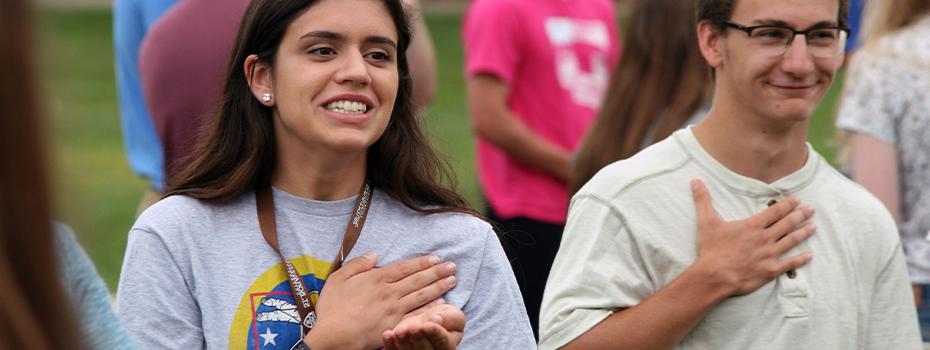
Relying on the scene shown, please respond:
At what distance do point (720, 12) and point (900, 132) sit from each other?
111 cm

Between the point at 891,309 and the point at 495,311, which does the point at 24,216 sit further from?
the point at 891,309

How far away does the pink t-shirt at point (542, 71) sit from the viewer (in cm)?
599

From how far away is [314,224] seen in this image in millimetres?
3129

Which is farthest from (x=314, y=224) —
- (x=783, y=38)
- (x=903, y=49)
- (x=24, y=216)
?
(x=903, y=49)

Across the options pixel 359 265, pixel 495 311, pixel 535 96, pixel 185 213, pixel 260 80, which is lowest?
pixel 535 96

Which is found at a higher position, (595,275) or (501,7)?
(501,7)

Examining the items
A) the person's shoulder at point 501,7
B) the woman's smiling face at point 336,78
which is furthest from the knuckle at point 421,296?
the person's shoulder at point 501,7

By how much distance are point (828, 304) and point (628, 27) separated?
2.19 metres

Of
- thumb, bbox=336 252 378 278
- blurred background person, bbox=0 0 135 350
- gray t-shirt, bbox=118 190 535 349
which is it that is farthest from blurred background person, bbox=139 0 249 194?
blurred background person, bbox=0 0 135 350

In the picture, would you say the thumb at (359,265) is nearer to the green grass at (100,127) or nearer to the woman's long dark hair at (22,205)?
the green grass at (100,127)

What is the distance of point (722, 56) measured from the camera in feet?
11.3

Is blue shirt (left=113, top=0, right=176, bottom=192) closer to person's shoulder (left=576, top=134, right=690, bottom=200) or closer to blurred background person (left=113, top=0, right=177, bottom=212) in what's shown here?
blurred background person (left=113, top=0, right=177, bottom=212)

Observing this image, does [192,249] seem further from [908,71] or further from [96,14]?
[96,14]

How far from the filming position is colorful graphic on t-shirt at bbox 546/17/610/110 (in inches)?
236
